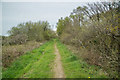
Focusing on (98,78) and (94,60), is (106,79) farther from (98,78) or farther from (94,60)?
(94,60)

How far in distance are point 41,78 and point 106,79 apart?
126 inches

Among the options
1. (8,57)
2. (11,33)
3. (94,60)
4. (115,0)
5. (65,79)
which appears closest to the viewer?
(115,0)

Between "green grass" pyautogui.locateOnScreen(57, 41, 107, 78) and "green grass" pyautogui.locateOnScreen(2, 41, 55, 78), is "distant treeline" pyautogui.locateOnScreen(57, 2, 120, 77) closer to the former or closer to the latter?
"green grass" pyautogui.locateOnScreen(57, 41, 107, 78)

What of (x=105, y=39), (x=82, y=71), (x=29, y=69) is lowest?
(x=29, y=69)

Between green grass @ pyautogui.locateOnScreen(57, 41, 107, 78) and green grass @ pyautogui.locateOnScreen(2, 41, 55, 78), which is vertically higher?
green grass @ pyautogui.locateOnScreen(57, 41, 107, 78)

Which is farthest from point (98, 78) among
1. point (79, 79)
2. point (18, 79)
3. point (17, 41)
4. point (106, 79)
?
point (17, 41)

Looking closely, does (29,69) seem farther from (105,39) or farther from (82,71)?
(105,39)

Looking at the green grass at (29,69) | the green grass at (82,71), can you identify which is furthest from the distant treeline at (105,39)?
A: the green grass at (29,69)

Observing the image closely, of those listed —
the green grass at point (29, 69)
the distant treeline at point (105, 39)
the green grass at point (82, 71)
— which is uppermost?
the distant treeline at point (105, 39)

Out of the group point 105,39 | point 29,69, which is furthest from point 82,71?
point 29,69

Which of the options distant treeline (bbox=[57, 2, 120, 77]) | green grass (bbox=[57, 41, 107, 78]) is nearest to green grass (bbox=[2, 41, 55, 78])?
green grass (bbox=[57, 41, 107, 78])

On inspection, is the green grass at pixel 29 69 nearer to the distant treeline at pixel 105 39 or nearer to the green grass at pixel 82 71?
the green grass at pixel 82 71

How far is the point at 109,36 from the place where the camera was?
3.04m

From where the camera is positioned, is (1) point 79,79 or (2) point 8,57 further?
(2) point 8,57
